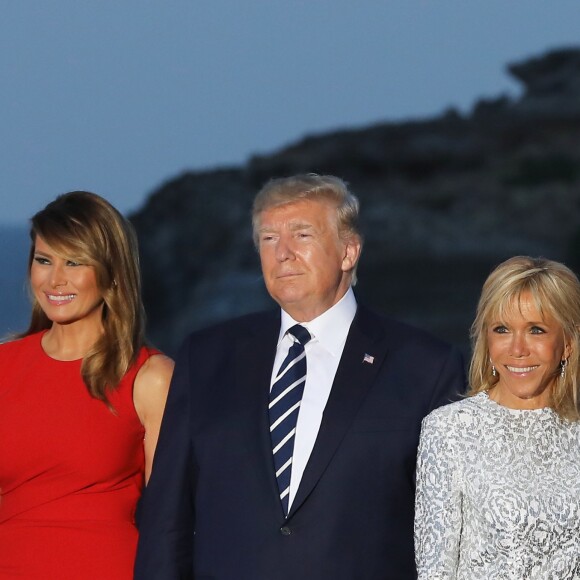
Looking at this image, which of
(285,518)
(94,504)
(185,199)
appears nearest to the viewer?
(285,518)

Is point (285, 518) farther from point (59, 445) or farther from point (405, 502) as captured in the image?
point (59, 445)

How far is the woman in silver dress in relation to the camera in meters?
3.03

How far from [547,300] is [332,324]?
59cm

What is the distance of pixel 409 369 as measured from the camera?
339 cm

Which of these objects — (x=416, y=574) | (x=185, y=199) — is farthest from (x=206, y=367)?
(x=185, y=199)

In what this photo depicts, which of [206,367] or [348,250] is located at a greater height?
[348,250]

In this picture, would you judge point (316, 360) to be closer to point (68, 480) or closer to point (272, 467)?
point (272, 467)

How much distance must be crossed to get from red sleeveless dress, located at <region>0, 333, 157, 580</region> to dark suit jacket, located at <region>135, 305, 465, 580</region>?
4.4 inches

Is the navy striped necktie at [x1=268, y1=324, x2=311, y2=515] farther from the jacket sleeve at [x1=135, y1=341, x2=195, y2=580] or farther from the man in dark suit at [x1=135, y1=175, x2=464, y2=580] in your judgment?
the jacket sleeve at [x1=135, y1=341, x2=195, y2=580]

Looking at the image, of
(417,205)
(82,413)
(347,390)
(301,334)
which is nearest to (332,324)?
(301,334)

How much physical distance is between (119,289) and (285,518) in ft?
2.57

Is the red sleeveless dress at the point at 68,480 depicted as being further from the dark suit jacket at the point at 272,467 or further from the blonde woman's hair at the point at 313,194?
the blonde woman's hair at the point at 313,194

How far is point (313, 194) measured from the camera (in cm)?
344

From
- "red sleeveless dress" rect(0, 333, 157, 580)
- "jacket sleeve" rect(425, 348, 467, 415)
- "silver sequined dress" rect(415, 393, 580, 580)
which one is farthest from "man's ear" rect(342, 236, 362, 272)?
"red sleeveless dress" rect(0, 333, 157, 580)
